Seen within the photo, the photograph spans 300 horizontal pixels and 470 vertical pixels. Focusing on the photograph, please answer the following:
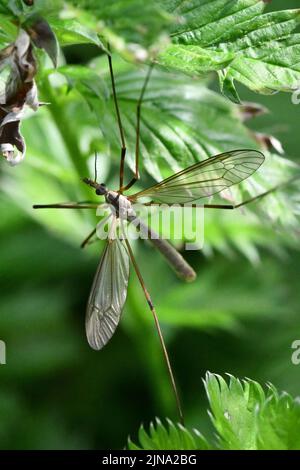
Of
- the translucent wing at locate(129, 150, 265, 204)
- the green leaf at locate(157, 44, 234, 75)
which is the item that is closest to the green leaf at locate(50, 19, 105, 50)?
the green leaf at locate(157, 44, 234, 75)

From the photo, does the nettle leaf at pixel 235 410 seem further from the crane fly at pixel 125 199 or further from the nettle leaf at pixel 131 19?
the nettle leaf at pixel 131 19

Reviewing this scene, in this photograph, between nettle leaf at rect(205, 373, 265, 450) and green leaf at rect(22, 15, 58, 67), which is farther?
nettle leaf at rect(205, 373, 265, 450)

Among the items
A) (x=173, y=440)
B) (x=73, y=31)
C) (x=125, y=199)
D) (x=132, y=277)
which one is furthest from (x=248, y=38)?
(x=132, y=277)

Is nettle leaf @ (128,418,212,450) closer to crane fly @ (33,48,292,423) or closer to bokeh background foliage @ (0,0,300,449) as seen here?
crane fly @ (33,48,292,423)

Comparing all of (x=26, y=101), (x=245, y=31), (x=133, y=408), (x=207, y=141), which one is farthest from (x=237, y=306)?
(x=26, y=101)

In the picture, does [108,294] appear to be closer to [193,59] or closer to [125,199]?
[125,199]

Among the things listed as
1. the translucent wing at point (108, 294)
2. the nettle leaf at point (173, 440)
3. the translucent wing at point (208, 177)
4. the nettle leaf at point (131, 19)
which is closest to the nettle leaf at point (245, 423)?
the nettle leaf at point (173, 440)
